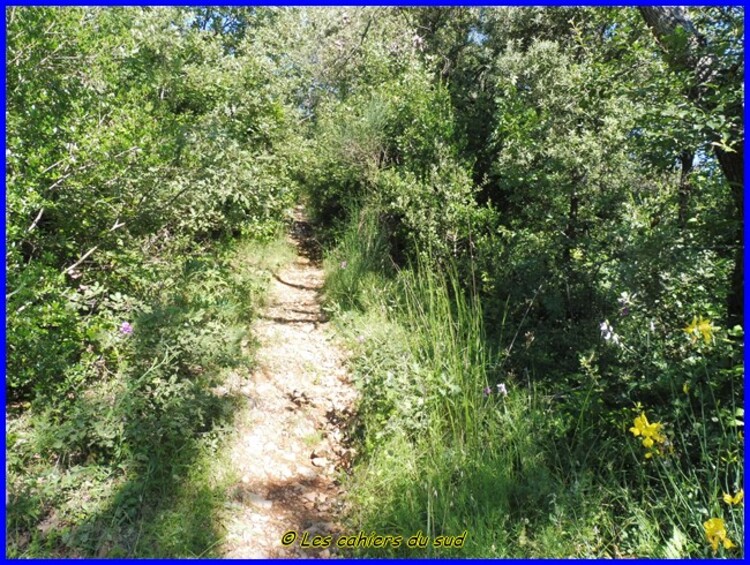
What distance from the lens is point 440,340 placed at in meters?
Answer: 2.88

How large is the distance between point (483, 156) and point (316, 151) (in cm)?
316

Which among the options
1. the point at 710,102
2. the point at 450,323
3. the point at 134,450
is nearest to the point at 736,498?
the point at 450,323

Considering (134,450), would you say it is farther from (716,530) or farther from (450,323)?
(716,530)

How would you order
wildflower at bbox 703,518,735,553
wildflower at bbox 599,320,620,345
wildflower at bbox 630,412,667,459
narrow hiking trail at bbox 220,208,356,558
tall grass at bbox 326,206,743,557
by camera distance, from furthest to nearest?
wildflower at bbox 599,320,620,345 → narrow hiking trail at bbox 220,208,356,558 → tall grass at bbox 326,206,743,557 → wildflower at bbox 630,412,667,459 → wildflower at bbox 703,518,735,553

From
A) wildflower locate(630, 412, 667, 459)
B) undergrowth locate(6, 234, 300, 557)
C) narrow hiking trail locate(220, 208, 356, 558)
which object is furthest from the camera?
narrow hiking trail locate(220, 208, 356, 558)

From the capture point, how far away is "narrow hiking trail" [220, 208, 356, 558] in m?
2.25

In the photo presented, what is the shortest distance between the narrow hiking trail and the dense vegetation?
6.6 inches

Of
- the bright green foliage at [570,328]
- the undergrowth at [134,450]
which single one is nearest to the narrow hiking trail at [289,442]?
the undergrowth at [134,450]

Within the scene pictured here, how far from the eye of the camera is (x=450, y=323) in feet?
9.15

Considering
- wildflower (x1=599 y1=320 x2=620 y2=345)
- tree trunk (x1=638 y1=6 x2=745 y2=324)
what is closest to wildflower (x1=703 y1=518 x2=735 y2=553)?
wildflower (x1=599 y1=320 x2=620 y2=345)

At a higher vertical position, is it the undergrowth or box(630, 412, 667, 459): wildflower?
box(630, 412, 667, 459): wildflower

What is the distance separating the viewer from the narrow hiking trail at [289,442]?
2.25 metres

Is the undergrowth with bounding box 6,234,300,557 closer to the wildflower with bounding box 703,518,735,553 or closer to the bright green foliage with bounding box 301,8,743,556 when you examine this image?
the bright green foliage with bounding box 301,8,743,556

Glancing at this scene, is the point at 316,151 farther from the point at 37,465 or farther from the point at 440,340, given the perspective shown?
the point at 37,465
